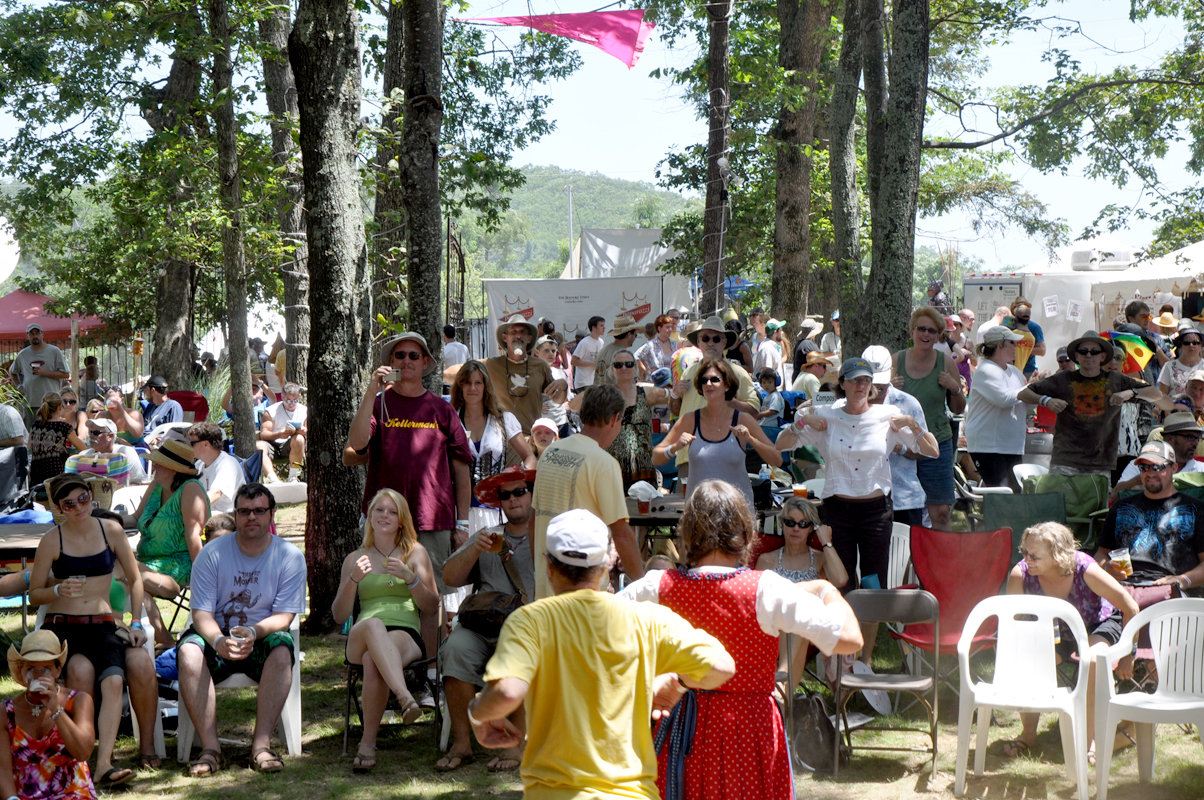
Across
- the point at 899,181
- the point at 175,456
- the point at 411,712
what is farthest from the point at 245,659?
the point at 899,181

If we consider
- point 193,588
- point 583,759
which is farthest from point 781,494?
point 583,759

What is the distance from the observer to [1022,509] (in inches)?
263

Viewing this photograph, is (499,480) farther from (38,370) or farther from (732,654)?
(38,370)

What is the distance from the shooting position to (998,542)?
585cm

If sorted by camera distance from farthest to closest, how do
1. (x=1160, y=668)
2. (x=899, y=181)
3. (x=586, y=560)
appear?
(x=899, y=181) < (x=1160, y=668) < (x=586, y=560)

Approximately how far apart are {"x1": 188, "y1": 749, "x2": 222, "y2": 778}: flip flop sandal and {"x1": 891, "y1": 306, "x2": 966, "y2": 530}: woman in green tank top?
172 inches

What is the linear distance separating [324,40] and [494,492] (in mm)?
3109

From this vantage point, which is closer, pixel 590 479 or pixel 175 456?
pixel 590 479

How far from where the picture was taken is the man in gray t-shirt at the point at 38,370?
1288 cm

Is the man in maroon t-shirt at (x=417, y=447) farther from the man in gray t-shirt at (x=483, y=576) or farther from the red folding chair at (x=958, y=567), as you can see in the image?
the red folding chair at (x=958, y=567)

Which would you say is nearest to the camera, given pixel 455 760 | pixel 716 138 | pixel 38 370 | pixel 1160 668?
pixel 1160 668

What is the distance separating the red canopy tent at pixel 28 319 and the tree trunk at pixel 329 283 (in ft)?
71.1

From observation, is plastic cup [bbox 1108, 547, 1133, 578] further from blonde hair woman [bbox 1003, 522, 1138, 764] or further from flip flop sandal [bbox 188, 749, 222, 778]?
flip flop sandal [bbox 188, 749, 222, 778]

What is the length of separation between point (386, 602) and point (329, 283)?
7.21 feet
